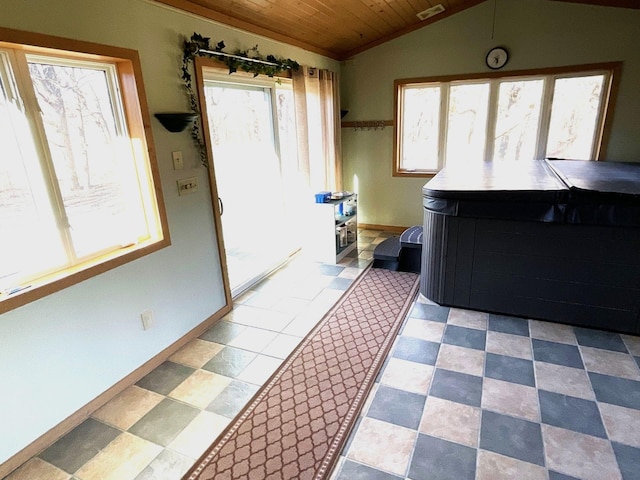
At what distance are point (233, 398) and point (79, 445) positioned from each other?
0.76 m

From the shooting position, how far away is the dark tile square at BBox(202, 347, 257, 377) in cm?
236

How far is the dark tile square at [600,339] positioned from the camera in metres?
2.38

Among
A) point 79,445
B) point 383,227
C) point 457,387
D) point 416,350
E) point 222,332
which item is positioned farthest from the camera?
point 383,227

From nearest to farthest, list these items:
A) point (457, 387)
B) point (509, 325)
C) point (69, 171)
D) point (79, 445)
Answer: point (79, 445) → point (69, 171) → point (457, 387) → point (509, 325)

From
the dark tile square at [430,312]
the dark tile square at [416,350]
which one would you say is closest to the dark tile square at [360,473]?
the dark tile square at [416,350]

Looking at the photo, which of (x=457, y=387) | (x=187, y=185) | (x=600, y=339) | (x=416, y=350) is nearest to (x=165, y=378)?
(x=187, y=185)

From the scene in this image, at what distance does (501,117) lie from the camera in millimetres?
4328

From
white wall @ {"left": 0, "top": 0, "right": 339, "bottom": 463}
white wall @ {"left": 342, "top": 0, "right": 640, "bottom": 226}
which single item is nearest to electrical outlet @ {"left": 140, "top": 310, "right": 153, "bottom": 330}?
white wall @ {"left": 0, "top": 0, "right": 339, "bottom": 463}

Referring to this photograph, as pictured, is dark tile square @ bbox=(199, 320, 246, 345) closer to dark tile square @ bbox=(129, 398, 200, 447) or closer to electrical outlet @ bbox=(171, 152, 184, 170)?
dark tile square @ bbox=(129, 398, 200, 447)

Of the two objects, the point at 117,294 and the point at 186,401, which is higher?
the point at 117,294

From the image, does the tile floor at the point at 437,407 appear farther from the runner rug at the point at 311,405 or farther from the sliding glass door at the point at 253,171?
the sliding glass door at the point at 253,171

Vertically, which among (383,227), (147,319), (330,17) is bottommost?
(383,227)

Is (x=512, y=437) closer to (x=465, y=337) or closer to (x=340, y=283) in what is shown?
(x=465, y=337)

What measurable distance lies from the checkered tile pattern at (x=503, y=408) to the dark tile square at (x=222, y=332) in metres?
1.17
